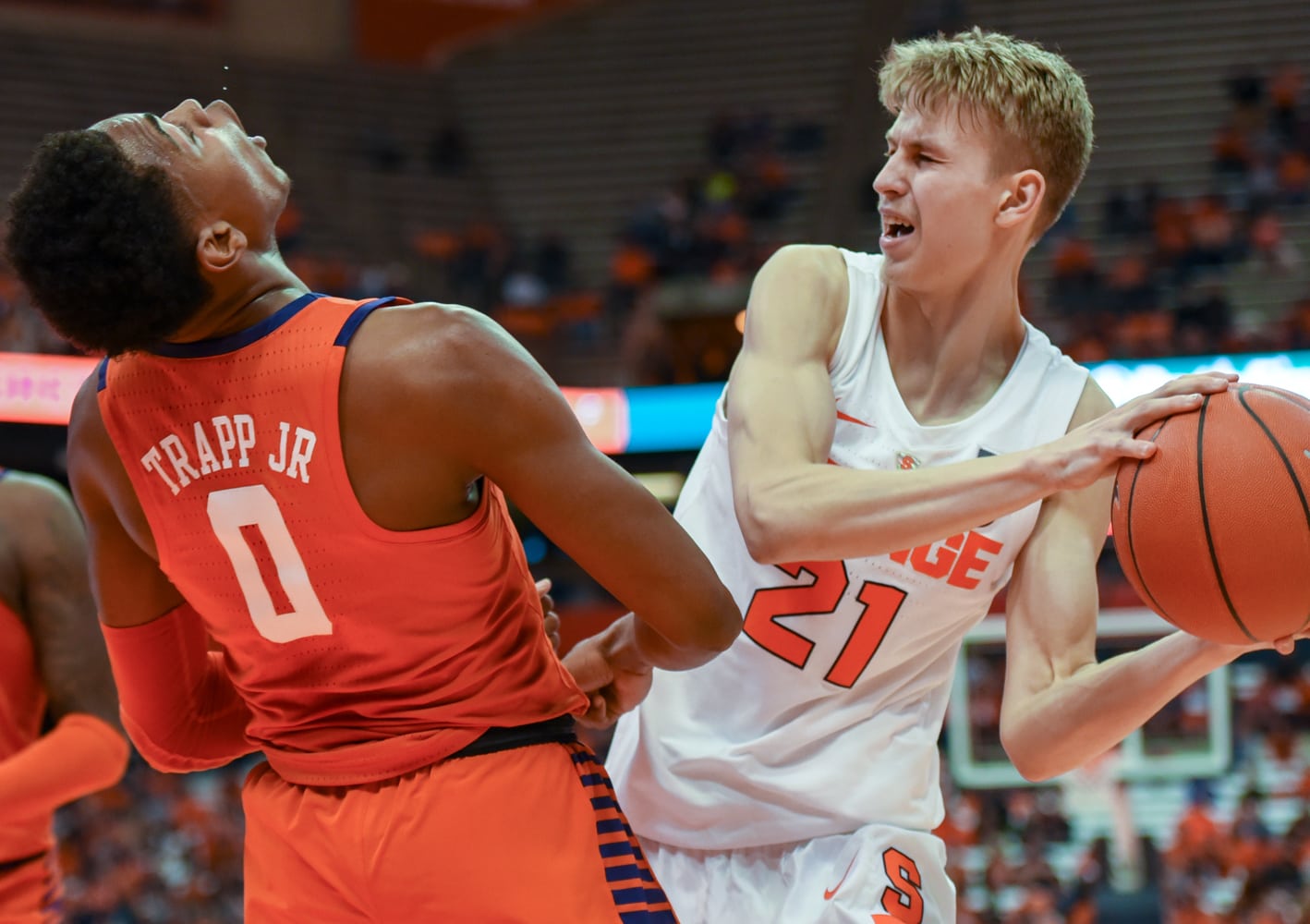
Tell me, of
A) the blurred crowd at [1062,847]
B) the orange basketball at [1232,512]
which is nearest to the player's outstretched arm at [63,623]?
the orange basketball at [1232,512]

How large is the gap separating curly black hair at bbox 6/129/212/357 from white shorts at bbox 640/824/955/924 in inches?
58.3

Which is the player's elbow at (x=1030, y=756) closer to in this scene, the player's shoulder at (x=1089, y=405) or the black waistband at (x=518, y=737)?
the player's shoulder at (x=1089, y=405)

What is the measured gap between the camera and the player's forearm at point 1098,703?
7.84 ft

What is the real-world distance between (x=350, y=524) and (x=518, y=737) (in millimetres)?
403

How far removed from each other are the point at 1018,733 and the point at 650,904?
0.79 metres

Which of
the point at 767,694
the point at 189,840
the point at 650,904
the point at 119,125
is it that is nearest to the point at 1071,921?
the point at 189,840

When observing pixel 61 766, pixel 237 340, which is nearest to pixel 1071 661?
pixel 237 340

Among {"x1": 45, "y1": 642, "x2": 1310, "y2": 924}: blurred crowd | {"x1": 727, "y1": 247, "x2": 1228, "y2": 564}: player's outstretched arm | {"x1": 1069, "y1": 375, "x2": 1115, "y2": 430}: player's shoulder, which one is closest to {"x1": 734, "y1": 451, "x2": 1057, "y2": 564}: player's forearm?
{"x1": 727, "y1": 247, "x2": 1228, "y2": 564}: player's outstretched arm

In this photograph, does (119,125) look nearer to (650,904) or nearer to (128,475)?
(128,475)

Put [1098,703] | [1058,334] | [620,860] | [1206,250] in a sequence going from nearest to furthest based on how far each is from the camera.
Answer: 1. [620,860]
2. [1098,703]
3. [1058,334]
4. [1206,250]

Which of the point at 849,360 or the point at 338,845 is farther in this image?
the point at 849,360

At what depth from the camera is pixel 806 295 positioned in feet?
9.04

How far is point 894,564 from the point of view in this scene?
2660 mm

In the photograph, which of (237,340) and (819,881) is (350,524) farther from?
(819,881)
